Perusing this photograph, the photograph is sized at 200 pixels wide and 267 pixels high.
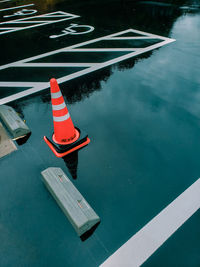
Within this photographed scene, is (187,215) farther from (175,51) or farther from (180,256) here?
(175,51)

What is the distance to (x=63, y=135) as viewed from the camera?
3160 millimetres

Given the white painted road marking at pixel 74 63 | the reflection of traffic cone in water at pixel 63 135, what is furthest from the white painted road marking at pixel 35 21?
the reflection of traffic cone in water at pixel 63 135

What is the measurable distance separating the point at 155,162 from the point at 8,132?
105 inches

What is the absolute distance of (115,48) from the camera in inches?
253

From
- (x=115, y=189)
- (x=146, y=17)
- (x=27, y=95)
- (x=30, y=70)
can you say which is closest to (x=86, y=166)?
(x=115, y=189)

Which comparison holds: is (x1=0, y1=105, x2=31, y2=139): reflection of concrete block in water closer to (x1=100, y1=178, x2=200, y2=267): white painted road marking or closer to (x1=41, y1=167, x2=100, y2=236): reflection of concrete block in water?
(x1=41, y1=167, x2=100, y2=236): reflection of concrete block in water

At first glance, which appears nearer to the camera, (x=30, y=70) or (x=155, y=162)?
(x=155, y=162)

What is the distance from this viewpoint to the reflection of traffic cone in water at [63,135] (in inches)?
117

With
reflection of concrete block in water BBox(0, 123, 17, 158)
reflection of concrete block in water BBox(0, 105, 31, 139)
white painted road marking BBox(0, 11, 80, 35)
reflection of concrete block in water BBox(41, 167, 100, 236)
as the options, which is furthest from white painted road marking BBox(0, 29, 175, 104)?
white painted road marking BBox(0, 11, 80, 35)

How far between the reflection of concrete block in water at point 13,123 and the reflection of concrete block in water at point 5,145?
0.12m

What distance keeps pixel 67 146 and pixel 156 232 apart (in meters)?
1.78

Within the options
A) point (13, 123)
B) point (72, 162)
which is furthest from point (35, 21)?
point (72, 162)

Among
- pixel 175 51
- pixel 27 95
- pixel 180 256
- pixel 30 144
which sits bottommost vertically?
pixel 180 256

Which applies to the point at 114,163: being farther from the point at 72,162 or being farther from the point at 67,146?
the point at 67,146
